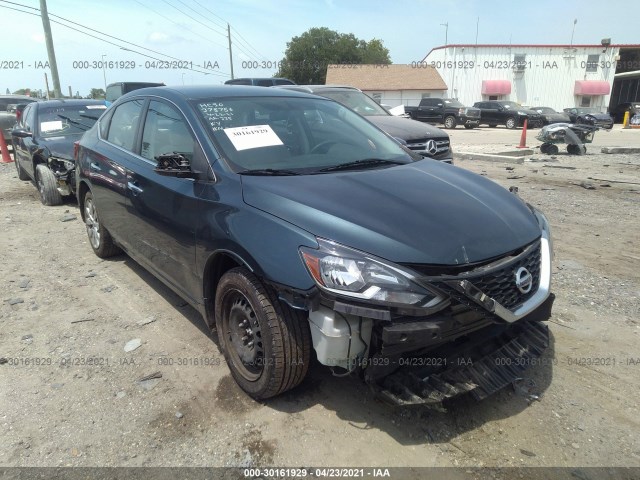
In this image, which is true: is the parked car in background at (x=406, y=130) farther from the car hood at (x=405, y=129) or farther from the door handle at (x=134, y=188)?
the door handle at (x=134, y=188)

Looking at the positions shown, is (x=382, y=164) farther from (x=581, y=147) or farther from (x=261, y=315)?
(x=581, y=147)

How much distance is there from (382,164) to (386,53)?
8472cm

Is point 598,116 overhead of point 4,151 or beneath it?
overhead

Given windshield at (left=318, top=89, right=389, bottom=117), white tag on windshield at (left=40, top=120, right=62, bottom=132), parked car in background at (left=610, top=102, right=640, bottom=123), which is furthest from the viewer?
parked car in background at (left=610, top=102, right=640, bottom=123)

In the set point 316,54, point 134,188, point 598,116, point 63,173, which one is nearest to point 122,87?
point 63,173

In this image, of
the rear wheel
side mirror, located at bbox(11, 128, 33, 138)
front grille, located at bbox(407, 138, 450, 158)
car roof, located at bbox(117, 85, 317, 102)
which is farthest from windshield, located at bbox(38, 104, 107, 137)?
the rear wheel

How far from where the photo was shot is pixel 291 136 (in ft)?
10.8

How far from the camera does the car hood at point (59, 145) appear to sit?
726cm

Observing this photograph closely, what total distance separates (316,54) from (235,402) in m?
65.4

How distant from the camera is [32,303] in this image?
13.8ft

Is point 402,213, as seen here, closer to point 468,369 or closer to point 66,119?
point 468,369

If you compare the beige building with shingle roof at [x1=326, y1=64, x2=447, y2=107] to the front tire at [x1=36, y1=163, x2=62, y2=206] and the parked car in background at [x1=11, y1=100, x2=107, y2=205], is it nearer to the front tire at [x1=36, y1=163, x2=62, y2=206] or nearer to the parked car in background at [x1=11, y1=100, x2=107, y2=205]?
the parked car in background at [x1=11, y1=100, x2=107, y2=205]

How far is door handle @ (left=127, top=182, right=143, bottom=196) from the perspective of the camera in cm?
359

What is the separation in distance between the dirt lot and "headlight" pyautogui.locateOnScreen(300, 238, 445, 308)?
855 mm
